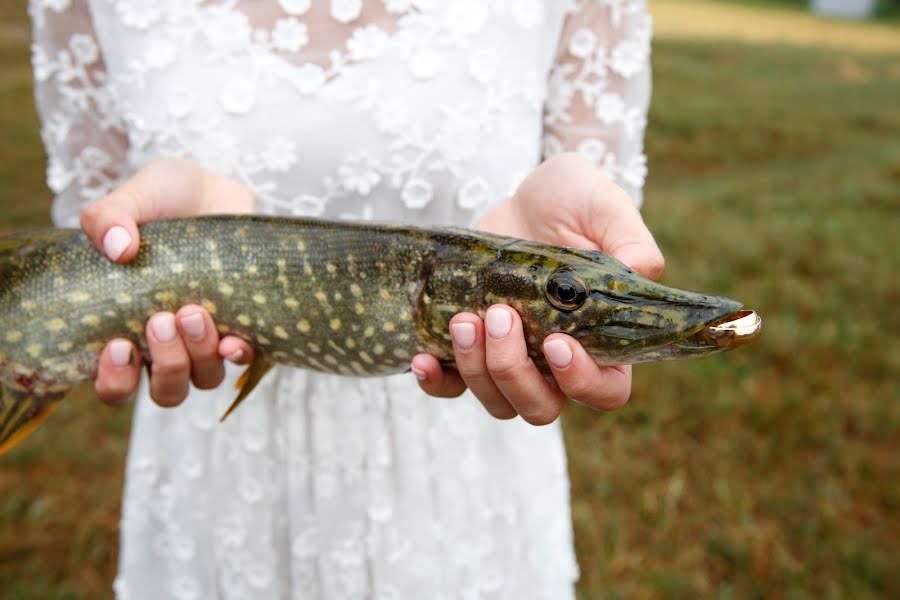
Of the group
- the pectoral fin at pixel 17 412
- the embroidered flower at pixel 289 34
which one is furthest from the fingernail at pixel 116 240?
the embroidered flower at pixel 289 34

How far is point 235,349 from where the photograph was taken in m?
1.54

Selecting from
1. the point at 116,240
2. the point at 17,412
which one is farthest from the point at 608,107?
the point at 17,412

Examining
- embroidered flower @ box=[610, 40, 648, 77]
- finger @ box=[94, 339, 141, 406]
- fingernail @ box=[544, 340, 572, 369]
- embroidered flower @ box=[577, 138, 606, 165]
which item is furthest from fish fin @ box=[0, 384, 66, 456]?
embroidered flower @ box=[610, 40, 648, 77]

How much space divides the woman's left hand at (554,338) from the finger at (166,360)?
1.53ft

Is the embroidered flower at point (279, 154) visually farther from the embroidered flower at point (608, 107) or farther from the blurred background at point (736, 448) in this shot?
the blurred background at point (736, 448)

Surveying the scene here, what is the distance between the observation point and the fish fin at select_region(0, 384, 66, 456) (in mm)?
1612

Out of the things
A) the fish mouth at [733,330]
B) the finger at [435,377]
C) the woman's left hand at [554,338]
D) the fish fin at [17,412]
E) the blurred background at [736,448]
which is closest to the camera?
the fish mouth at [733,330]

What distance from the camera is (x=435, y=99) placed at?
1.65m

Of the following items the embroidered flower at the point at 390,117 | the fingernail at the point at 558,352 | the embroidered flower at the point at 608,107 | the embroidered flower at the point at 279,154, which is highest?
the embroidered flower at the point at 608,107

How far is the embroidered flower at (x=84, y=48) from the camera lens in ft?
5.87

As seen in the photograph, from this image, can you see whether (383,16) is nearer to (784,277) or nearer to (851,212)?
(784,277)

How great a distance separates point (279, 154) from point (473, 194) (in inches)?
16.4

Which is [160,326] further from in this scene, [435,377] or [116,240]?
[435,377]

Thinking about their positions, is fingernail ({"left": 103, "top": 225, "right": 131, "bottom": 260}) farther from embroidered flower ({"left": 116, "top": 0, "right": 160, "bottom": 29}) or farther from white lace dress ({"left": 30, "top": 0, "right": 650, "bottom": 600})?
embroidered flower ({"left": 116, "top": 0, "right": 160, "bottom": 29})
